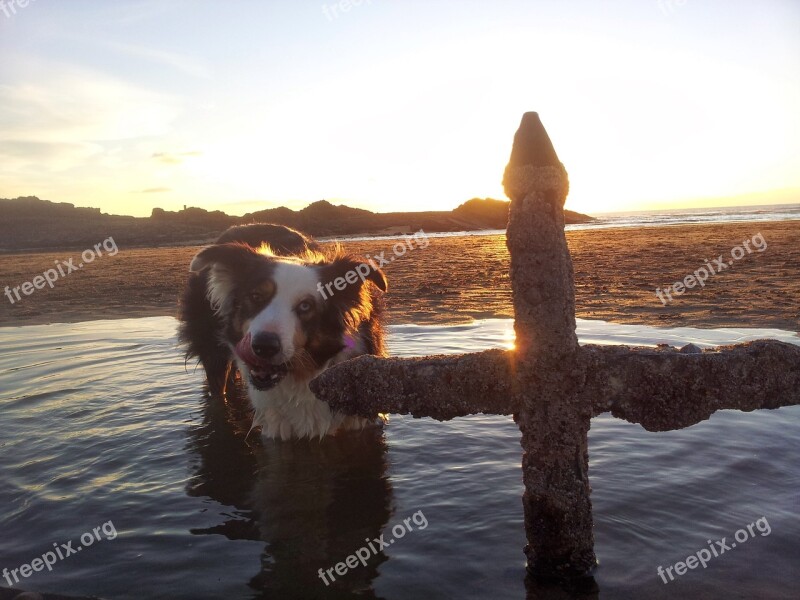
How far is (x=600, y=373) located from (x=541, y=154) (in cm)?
101

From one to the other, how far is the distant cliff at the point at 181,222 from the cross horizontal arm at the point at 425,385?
1602 inches

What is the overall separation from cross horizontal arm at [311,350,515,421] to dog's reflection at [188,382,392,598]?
0.89m

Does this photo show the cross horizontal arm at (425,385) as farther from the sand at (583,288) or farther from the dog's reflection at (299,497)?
the sand at (583,288)

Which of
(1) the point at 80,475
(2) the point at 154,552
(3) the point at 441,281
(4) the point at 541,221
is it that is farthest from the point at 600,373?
(3) the point at 441,281

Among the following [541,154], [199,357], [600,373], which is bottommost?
[199,357]

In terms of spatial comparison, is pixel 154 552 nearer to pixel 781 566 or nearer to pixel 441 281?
pixel 781 566

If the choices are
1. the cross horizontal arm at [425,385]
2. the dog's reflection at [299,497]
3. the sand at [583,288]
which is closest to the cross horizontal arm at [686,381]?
the cross horizontal arm at [425,385]

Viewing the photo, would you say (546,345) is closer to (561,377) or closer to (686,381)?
(561,377)

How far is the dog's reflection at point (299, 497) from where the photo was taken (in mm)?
3145

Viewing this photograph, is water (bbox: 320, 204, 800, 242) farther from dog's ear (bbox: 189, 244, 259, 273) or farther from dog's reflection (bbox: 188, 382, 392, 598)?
dog's reflection (bbox: 188, 382, 392, 598)

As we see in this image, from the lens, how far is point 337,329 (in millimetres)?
5332

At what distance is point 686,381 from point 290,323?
301 centimetres

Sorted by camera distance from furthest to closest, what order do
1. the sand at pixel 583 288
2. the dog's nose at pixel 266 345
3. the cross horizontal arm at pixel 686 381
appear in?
1. the sand at pixel 583 288
2. the dog's nose at pixel 266 345
3. the cross horizontal arm at pixel 686 381

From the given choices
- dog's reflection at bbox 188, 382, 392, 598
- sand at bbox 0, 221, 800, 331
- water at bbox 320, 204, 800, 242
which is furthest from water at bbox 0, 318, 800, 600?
water at bbox 320, 204, 800, 242
